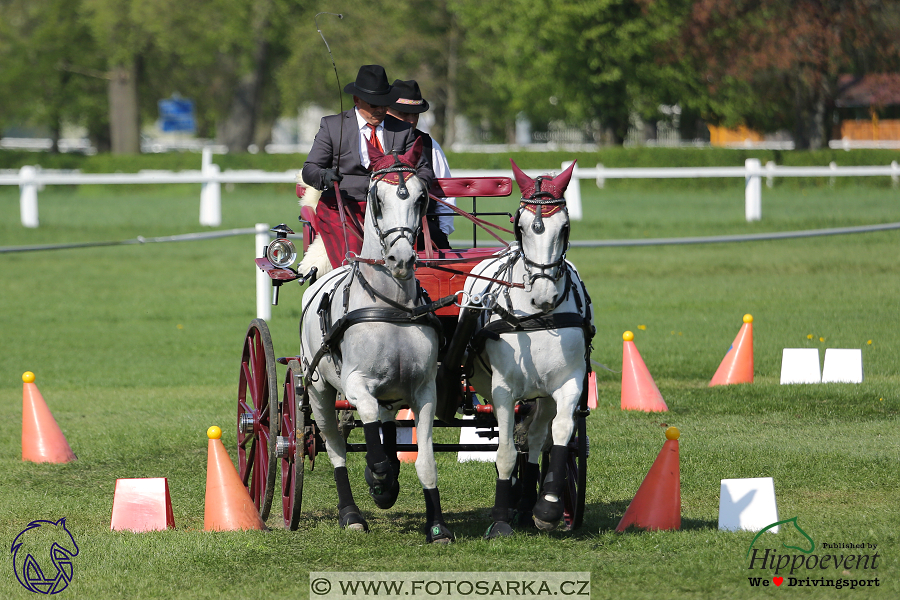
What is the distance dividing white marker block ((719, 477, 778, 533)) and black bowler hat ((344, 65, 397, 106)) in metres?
2.94

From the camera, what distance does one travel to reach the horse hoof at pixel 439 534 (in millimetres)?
6051

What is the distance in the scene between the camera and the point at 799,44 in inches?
1544

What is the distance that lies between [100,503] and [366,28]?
48.2 metres

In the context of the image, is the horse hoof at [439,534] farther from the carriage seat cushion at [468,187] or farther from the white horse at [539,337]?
the carriage seat cushion at [468,187]

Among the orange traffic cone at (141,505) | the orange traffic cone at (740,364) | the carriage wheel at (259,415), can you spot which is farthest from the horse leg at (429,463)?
the orange traffic cone at (740,364)

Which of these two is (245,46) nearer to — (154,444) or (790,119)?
(790,119)

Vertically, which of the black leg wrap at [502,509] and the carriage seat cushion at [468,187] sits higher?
the carriage seat cushion at [468,187]

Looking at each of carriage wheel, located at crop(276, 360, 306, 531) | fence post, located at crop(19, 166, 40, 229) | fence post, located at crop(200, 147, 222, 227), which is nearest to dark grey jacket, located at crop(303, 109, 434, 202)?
carriage wheel, located at crop(276, 360, 306, 531)

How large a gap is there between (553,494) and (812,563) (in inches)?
49.4

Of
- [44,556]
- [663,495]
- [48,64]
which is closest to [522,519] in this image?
[663,495]

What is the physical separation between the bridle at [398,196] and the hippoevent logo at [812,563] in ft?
7.30

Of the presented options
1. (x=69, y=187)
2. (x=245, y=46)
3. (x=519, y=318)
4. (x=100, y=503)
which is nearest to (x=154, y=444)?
(x=100, y=503)

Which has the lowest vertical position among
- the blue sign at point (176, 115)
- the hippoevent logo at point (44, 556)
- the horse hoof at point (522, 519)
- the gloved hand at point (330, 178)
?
the hippoevent logo at point (44, 556)

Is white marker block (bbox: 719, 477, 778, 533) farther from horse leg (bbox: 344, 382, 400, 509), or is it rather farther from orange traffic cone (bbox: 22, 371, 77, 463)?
orange traffic cone (bbox: 22, 371, 77, 463)
